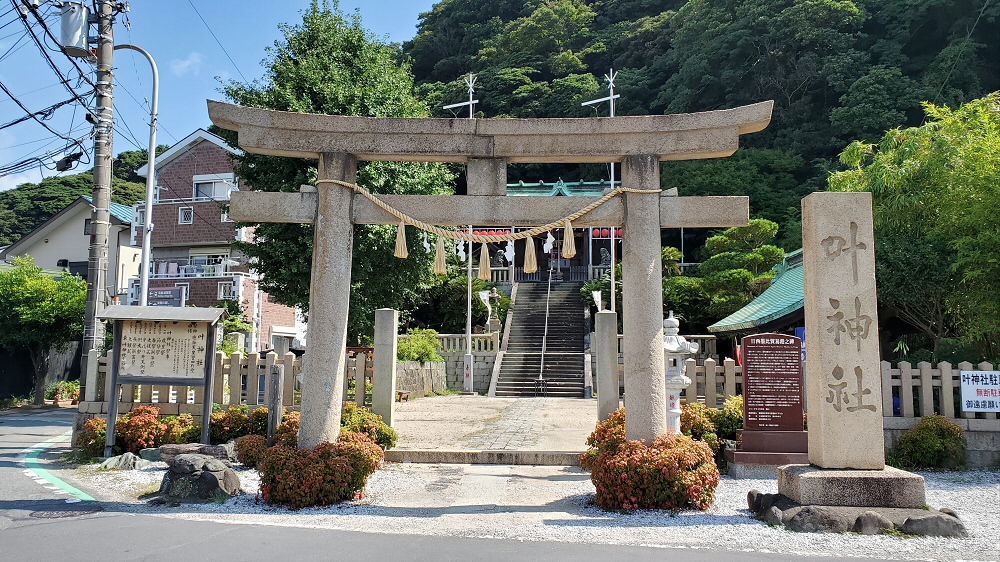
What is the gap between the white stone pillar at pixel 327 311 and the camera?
8.64 m

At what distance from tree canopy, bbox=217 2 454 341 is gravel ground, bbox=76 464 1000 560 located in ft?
25.6

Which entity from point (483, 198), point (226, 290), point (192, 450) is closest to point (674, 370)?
point (483, 198)

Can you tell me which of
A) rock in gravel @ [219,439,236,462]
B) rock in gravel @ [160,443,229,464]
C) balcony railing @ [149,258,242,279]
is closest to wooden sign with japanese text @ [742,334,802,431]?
rock in gravel @ [219,439,236,462]

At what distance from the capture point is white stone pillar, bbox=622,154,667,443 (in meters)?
8.38

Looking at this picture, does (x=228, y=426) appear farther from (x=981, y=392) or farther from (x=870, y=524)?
(x=981, y=392)

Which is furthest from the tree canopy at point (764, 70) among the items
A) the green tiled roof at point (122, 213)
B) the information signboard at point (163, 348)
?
the information signboard at point (163, 348)

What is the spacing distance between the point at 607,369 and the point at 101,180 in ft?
34.0

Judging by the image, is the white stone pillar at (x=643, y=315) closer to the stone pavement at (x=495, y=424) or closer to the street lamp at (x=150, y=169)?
the stone pavement at (x=495, y=424)

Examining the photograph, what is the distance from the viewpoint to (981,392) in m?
11.0

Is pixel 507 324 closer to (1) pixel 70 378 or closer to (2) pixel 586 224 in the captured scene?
(1) pixel 70 378

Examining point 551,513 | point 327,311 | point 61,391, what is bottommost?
point 551,513

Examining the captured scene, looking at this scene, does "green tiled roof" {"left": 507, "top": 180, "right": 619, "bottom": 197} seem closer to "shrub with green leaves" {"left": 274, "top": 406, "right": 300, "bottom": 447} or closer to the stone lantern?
the stone lantern

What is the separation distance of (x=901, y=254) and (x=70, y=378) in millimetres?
27912

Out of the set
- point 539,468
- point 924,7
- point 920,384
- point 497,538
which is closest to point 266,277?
point 539,468
